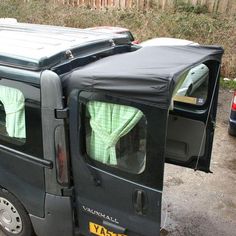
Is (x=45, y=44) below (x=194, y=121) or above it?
above

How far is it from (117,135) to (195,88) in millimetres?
1699

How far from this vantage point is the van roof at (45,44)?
10.2 ft

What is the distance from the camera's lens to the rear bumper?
331 centimetres

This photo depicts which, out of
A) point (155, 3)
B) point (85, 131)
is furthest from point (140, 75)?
point (155, 3)

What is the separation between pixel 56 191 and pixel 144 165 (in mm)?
920

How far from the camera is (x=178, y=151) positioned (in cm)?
437

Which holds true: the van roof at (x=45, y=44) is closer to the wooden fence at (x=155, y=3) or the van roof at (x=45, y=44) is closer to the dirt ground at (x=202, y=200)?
the dirt ground at (x=202, y=200)

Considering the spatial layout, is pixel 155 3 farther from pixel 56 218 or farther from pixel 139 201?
pixel 139 201

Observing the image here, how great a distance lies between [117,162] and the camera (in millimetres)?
3053

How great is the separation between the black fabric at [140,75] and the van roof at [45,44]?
22 cm

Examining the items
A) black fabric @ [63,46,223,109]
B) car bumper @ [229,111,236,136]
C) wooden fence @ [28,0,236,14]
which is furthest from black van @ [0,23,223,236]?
wooden fence @ [28,0,236,14]

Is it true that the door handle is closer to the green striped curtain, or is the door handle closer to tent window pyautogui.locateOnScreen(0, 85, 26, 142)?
the green striped curtain

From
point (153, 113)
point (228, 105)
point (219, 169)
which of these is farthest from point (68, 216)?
point (228, 105)

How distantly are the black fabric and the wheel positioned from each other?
4.72 feet
